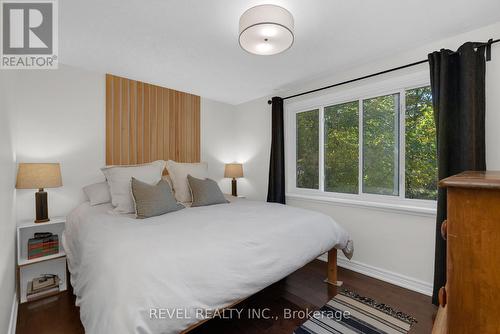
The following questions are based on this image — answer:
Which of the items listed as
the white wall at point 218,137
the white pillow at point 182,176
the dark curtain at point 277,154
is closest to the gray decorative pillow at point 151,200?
the white pillow at point 182,176

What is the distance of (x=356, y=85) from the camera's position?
267cm

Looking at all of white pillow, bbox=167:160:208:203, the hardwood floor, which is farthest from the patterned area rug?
white pillow, bbox=167:160:208:203

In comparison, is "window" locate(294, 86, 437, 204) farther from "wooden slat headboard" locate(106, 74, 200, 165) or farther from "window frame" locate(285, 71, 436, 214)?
"wooden slat headboard" locate(106, 74, 200, 165)

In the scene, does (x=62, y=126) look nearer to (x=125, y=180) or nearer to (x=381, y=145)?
(x=125, y=180)

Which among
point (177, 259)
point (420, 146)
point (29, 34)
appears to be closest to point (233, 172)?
point (420, 146)

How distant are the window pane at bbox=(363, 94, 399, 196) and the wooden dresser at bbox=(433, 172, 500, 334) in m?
2.15

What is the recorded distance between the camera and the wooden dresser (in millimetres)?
551

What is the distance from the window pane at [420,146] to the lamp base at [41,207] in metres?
3.62

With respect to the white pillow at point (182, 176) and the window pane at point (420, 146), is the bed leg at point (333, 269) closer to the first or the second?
the window pane at point (420, 146)

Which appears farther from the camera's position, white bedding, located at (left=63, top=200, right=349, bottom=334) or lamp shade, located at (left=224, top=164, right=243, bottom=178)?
lamp shade, located at (left=224, top=164, right=243, bottom=178)

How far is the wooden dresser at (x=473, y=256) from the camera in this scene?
551 mm

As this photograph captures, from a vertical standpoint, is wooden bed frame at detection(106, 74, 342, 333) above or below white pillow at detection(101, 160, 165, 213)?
above

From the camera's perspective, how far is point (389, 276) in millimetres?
2379

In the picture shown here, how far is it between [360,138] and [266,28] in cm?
179
